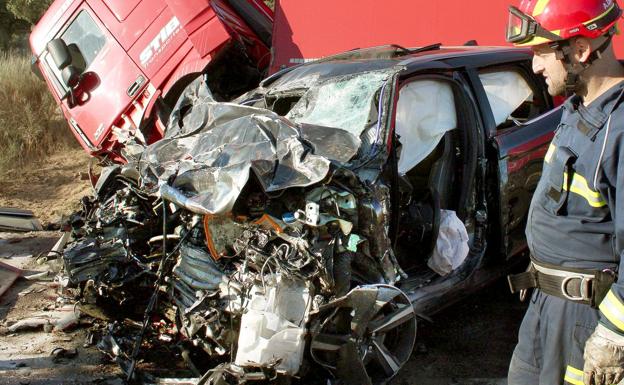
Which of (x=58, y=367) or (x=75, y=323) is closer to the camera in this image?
(x=58, y=367)

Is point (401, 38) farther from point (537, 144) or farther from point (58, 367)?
point (58, 367)

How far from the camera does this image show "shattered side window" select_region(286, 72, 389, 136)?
385cm

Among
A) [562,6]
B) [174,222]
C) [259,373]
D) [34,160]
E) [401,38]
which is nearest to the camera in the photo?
[562,6]

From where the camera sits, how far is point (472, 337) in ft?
14.5

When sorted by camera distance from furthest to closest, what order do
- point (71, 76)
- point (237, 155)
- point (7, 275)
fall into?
point (71, 76) < point (7, 275) < point (237, 155)

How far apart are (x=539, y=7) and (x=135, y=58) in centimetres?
571

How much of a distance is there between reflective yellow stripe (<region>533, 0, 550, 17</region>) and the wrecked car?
4.06ft

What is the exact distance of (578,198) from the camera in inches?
91.7

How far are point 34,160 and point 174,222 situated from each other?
6640mm

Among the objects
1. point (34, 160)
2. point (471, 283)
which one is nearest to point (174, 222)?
point (471, 283)

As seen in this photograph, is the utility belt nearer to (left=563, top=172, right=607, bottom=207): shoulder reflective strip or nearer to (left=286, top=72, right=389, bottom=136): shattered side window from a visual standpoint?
(left=563, top=172, right=607, bottom=207): shoulder reflective strip

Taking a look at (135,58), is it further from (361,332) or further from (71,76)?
(361,332)

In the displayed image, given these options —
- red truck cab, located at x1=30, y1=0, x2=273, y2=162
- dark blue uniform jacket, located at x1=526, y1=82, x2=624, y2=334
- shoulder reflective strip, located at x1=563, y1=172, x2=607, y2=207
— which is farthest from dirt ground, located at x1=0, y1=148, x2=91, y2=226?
shoulder reflective strip, located at x1=563, y1=172, x2=607, y2=207

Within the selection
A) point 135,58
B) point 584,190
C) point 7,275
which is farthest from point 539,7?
point 135,58
